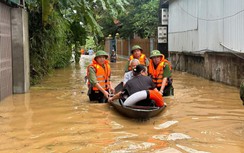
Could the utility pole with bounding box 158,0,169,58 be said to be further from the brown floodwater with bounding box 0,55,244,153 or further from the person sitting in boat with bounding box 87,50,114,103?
the person sitting in boat with bounding box 87,50,114,103

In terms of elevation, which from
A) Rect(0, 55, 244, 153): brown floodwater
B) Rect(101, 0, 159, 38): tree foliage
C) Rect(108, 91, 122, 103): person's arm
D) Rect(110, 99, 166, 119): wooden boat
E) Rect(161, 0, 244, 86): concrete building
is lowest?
Rect(0, 55, 244, 153): brown floodwater

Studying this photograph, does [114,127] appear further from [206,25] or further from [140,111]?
[206,25]

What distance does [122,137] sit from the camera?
7.21 metres

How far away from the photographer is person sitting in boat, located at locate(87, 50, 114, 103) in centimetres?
1045

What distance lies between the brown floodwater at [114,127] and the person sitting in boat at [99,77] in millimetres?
380

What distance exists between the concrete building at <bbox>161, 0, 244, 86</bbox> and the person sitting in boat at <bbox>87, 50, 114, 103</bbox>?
18.6ft

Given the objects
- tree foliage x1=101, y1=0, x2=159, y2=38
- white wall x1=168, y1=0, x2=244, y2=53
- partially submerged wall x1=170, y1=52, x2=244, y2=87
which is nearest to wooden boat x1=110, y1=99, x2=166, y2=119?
partially submerged wall x1=170, y1=52, x2=244, y2=87

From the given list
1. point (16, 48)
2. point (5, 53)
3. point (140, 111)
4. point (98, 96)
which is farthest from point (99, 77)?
point (16, 48)

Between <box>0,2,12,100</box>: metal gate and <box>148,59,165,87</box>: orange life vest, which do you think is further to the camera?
<box>0,2,12,100</box>: metal gate

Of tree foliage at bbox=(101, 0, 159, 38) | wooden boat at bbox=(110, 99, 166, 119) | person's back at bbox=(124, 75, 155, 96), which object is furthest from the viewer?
tree foliage at bbox=(101, 0, 159, 38)

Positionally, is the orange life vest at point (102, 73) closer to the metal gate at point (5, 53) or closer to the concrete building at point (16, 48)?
the metal gate at point (5, 53)

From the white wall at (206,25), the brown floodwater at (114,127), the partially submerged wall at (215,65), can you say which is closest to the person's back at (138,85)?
the brown floodwater at (114,127)

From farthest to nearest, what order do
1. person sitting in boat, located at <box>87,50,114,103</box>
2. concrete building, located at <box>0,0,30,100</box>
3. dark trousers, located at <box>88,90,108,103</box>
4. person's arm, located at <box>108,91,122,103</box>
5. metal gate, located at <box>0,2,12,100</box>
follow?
concrete building, located at <box>0,0,30,100</box>
metal gate, located at <box>0,2,12,100</box>
dark trousers, located at <box>88,90,108,103</box>
person sitting in boat, located at <box>87,50,114,103</box>
person's arm, located at <box>108,91,122,103</box>

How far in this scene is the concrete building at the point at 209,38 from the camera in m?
14.7
